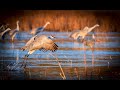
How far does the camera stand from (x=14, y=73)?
10.9ft

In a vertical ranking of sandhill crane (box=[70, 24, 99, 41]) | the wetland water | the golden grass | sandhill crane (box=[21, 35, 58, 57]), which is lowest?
the wetland water

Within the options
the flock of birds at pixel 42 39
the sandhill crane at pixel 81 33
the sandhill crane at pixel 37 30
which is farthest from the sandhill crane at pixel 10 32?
the sandhill crane at pixel 81 33

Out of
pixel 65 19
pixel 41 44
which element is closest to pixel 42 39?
pixel 41 44

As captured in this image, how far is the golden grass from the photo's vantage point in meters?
3.29

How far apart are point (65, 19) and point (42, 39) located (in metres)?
0.27

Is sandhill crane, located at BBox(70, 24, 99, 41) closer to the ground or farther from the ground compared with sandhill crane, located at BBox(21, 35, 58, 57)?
farther from the ground

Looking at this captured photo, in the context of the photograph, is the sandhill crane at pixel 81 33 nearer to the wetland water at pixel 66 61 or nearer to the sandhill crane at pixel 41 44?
the wetland water at pixel 66 61

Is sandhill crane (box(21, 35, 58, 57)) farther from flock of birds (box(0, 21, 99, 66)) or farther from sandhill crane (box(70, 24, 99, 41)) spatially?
sandhill crane (box(70, 24, 99, 41))

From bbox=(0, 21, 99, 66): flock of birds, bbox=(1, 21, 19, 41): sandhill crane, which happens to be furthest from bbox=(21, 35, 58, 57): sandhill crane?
bbox=(1, 21, 19, 41): sandhill crane

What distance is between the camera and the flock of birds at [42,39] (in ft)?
10.8

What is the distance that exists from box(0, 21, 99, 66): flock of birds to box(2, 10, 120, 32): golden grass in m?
0.04

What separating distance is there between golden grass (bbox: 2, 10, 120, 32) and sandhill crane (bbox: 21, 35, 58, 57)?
9cm
